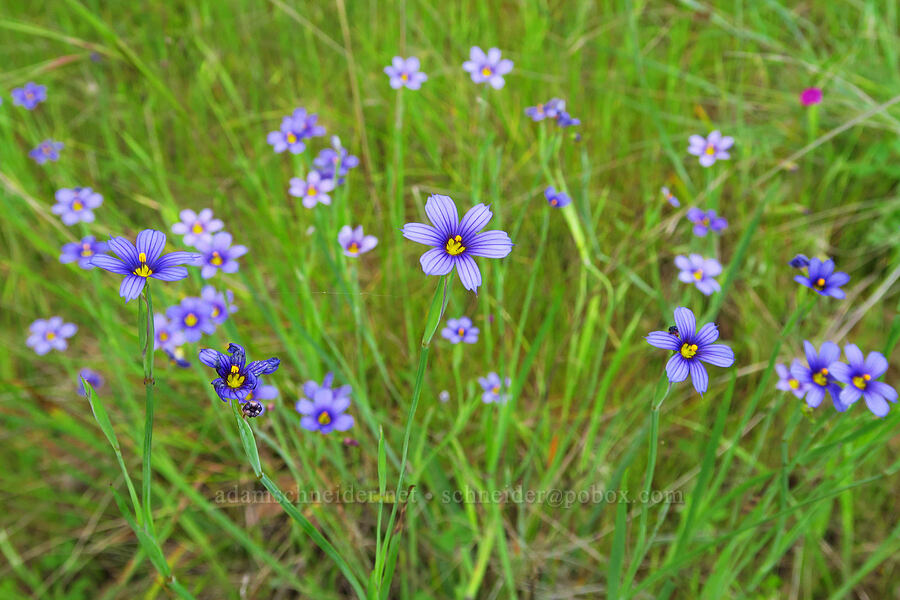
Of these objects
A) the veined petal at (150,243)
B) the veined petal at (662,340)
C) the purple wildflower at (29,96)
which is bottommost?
the veined petal at (662,340)

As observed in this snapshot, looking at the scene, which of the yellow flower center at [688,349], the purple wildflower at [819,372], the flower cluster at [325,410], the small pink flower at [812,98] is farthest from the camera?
the small pink flower at [812,98]

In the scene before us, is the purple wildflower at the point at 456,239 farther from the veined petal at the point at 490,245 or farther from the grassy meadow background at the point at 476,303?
the grassy meadow background at the point at 476,303

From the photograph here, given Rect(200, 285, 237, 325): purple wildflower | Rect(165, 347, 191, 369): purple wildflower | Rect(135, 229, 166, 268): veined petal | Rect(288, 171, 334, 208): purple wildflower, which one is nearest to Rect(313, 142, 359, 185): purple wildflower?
Rect(288, 171, 334, 208): purple wildflower

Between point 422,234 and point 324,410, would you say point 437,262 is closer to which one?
point 422,234

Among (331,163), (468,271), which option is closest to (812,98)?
(331,163)

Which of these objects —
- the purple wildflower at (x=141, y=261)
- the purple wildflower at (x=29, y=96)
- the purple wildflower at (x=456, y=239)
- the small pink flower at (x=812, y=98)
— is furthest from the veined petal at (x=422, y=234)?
the purple wildflower at (x=29, y=96)

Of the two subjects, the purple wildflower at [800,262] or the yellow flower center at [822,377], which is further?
the purple wildflower at [800,262]
